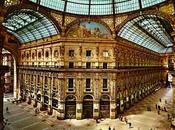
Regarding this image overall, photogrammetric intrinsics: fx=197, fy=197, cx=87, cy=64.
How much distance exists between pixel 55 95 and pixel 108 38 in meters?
16.6

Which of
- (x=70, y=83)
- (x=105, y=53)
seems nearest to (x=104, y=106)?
(x=70, y=83)

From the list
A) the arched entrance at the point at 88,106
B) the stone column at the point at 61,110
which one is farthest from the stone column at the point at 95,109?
the stone column at the point at 61,110

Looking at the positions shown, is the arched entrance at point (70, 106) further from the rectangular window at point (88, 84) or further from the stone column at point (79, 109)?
the rectangular window at point (88, 84)

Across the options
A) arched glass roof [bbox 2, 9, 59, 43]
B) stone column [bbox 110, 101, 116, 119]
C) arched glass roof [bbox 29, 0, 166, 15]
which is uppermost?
arched glass roof [bbox 29, 0, 166, 15]

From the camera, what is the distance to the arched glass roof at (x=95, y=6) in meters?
39.4

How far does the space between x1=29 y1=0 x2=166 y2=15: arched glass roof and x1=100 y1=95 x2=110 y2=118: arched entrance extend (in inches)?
718

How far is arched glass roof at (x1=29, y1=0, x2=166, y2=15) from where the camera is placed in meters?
39.4

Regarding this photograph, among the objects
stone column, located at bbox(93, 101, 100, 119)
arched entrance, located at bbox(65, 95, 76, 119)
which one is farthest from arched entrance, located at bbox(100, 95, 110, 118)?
arched entrance, located at bbox(65, 95, 76, 119)

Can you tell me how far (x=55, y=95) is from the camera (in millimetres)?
42500

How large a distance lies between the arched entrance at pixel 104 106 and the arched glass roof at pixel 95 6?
718 inches

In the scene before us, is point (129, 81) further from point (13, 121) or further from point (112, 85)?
point (13, 121)

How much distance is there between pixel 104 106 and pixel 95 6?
2129cm

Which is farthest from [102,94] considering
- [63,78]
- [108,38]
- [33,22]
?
[33,22]

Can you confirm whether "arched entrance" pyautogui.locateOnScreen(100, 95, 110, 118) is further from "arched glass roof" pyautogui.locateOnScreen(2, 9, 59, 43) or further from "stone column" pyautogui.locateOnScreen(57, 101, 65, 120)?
"arched glass roof" pyautogui.locateOnScreen(2, 9, 59, 43)
